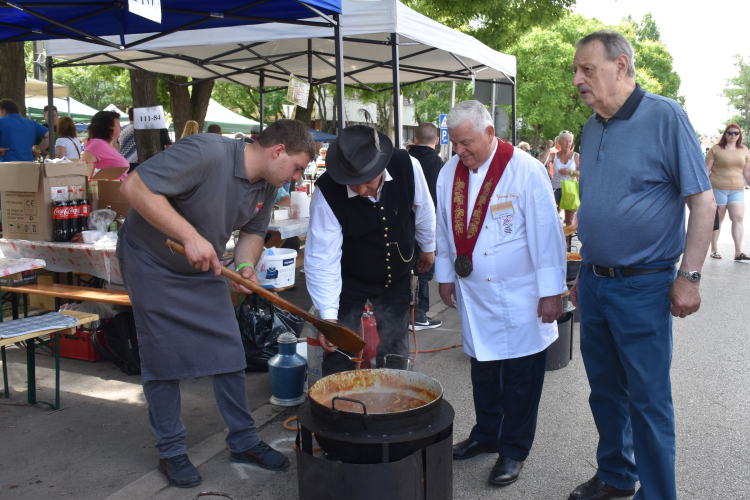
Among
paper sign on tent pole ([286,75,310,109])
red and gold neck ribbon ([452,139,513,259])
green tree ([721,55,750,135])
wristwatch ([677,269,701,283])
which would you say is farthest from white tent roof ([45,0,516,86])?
green tree ([721,55,750,135])

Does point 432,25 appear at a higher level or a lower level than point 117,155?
higher

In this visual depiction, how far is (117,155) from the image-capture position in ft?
20.0

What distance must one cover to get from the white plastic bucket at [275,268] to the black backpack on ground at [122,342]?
99 cm

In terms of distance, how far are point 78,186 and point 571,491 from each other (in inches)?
168

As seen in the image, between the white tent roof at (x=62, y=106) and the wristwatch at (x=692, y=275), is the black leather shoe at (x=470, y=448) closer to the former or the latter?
the wristwatch at (x=692, y=275)

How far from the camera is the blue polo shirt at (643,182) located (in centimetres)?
230

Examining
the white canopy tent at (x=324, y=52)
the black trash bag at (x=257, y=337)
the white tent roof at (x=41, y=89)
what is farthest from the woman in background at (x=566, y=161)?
the white tent roof at (x=41, y=89)

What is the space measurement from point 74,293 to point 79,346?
1.82ft

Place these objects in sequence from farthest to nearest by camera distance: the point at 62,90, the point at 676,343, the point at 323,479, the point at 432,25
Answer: the point at 62,90, the point at 432,25, the point at 676,343, the point at 323,479

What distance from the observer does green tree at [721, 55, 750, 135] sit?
79.9 meters

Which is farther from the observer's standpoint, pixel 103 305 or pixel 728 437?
pixel 103 305

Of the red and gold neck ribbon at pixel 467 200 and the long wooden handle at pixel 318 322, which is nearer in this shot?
the long wooden handle at pixel 318 322

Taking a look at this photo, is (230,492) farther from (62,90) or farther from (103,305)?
(62,90)

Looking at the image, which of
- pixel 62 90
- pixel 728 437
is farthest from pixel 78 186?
pixel 62 90
